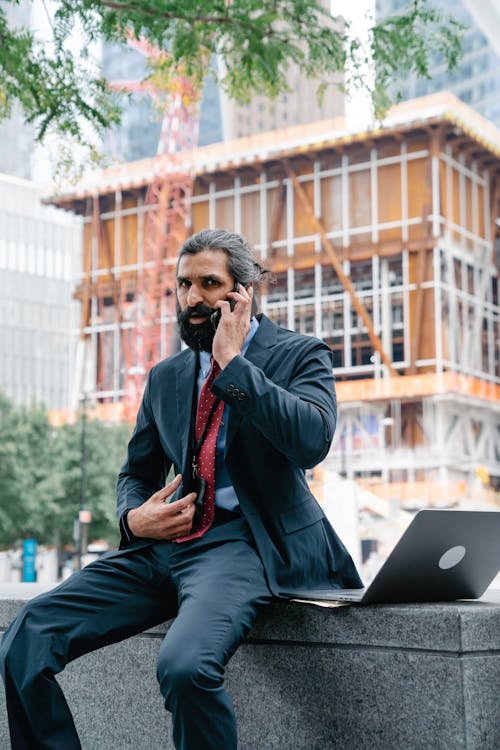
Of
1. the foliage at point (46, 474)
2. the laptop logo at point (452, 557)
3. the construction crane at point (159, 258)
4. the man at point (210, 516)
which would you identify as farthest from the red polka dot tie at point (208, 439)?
the construction crane at point (159, 258)

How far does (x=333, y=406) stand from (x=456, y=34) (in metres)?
4.93

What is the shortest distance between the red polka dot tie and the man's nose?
0.14 metres

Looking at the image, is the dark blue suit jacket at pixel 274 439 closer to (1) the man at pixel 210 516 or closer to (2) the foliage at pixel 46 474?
(1) the man at pixel 210 516

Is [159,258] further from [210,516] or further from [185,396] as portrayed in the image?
[210,516]

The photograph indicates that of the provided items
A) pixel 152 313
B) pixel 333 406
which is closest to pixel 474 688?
pixel 333 406

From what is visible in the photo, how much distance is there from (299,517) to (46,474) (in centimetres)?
3247

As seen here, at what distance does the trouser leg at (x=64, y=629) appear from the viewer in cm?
231

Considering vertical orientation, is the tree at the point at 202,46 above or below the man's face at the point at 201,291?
above

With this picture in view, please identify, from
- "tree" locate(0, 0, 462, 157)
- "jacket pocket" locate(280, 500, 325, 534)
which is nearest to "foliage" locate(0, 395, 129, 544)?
"tree" locate(0, 0, 462, 157)

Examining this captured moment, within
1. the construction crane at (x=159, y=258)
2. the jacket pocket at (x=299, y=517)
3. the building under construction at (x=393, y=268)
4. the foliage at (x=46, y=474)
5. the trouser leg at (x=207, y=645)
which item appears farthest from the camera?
the construction crane at (x=159, y=258)

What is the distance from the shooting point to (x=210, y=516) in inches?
100

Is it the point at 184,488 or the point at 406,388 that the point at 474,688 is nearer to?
the point at 184,488

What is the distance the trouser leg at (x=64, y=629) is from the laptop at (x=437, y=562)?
0.37m

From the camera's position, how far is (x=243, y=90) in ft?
24.4
